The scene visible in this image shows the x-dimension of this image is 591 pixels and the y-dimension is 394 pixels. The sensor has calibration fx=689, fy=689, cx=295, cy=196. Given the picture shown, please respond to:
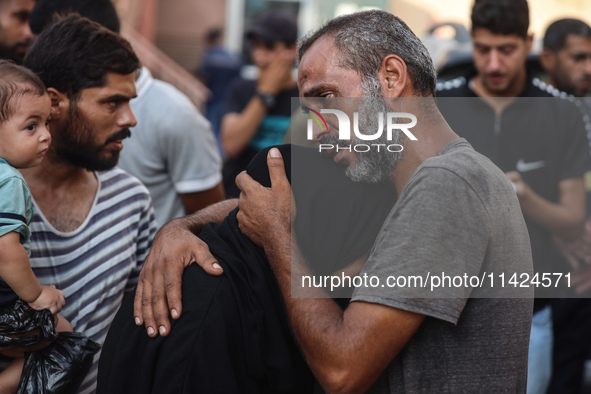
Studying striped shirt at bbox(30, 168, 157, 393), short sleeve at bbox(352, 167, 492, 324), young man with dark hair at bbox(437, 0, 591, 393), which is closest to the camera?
short sleeve at bbox(352, 167, 492, 324)

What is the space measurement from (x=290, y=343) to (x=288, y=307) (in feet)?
0.48

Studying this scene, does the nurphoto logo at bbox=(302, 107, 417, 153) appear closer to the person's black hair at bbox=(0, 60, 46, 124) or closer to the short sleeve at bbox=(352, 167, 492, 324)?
the short sleeve at bbox=(352, 167, 492, 324)

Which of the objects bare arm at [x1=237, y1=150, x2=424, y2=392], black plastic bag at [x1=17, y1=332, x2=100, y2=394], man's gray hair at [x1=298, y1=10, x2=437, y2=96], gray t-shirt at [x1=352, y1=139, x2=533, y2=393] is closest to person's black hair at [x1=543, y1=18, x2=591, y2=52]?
man's gray hair at [x1=298, y1=10, x2=437, y2=96]

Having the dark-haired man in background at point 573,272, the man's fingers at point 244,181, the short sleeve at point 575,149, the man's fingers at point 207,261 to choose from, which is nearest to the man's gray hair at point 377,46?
the man's fingers at point 244,181

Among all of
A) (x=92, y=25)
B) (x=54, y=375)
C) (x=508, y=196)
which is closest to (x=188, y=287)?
(x=54, y=375)

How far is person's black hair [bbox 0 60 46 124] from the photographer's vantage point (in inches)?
90.4

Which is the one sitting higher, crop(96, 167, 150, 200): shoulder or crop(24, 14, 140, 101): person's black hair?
crop(24, 14, 140, 101): person's black hair

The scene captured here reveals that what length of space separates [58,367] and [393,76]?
59.0 inches

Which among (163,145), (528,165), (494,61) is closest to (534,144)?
(528,165)

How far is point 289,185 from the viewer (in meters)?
2.13

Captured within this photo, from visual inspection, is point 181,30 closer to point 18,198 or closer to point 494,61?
point 494,61

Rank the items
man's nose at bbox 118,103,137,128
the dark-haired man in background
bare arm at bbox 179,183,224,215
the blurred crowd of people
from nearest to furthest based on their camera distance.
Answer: the blurred crowd of people
man's nose at bbox 118,103,137,128
bare arm at bbox 179,183,224,215
the dark-haired man in background

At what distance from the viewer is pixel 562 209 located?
13.1ft

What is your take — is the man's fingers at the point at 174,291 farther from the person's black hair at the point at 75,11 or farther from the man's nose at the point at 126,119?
the person's black hair at the point at 75,11
